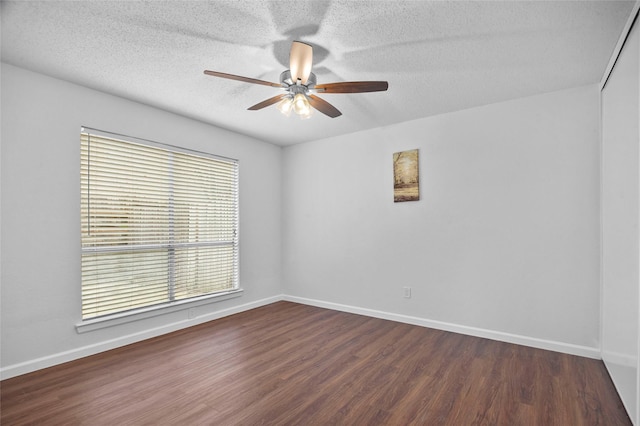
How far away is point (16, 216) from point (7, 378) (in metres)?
1.26

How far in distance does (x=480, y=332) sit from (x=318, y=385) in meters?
1.97

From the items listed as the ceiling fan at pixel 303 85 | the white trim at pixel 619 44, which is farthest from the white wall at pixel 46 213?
the white trim at pixel 619 44

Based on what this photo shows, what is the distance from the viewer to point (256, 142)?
4.65 metres

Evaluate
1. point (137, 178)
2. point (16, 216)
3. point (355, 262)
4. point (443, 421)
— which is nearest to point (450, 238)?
point (355, 262)

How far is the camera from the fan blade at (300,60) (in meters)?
1.89

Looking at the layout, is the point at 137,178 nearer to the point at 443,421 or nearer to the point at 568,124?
the point at 443,421

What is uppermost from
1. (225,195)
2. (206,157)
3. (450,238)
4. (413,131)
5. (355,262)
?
(413,131)

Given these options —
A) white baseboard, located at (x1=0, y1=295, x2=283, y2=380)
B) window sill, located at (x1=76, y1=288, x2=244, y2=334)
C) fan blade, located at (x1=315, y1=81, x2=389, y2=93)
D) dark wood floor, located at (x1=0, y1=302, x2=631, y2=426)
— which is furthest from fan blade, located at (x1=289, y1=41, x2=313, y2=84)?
white baseboard, located at (x1=0, y1=295, x2=283, y2=380)

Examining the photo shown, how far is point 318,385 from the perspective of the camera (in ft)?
7.72

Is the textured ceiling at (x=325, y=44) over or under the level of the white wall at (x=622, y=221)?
over

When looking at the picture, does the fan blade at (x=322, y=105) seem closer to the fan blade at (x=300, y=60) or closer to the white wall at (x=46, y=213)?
the fan blade at (x=300, y=60)

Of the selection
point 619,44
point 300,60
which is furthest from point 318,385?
point 619,44

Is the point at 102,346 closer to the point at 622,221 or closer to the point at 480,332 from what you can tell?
the point at 480,332

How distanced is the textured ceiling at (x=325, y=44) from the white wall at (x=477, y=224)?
454 millimetres
